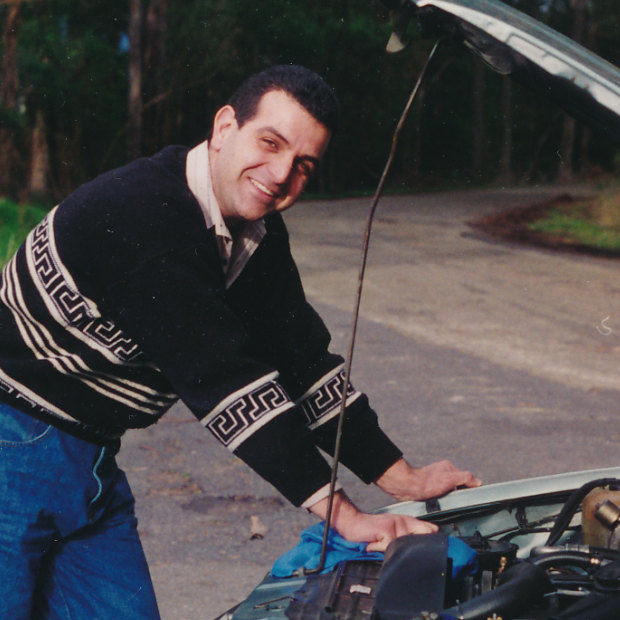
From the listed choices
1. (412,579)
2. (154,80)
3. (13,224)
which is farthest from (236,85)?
(412,579)

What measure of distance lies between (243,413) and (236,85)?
29041mm

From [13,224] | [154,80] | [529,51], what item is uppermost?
[154,80]

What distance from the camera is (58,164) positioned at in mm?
23375

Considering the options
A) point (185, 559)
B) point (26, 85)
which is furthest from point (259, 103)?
point (26, 85)

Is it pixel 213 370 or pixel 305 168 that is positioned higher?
pixel 305 168

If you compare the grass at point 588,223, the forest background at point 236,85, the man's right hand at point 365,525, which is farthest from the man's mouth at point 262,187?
the forest background at point 236,85

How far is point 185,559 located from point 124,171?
2544 mm

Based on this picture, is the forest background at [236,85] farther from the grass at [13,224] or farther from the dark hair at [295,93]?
the dark hair at [295,93]

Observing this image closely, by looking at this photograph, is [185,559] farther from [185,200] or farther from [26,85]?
[26,85]

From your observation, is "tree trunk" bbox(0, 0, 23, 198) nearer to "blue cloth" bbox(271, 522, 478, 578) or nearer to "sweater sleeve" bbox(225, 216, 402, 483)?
"sweater sleeve" bbox(225, 216, 402, 483)

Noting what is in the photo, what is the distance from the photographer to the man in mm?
2240

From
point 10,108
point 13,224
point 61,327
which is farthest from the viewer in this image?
point 10,108

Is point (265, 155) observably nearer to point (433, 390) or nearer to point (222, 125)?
point (222, 125)

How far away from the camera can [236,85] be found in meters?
30.4
